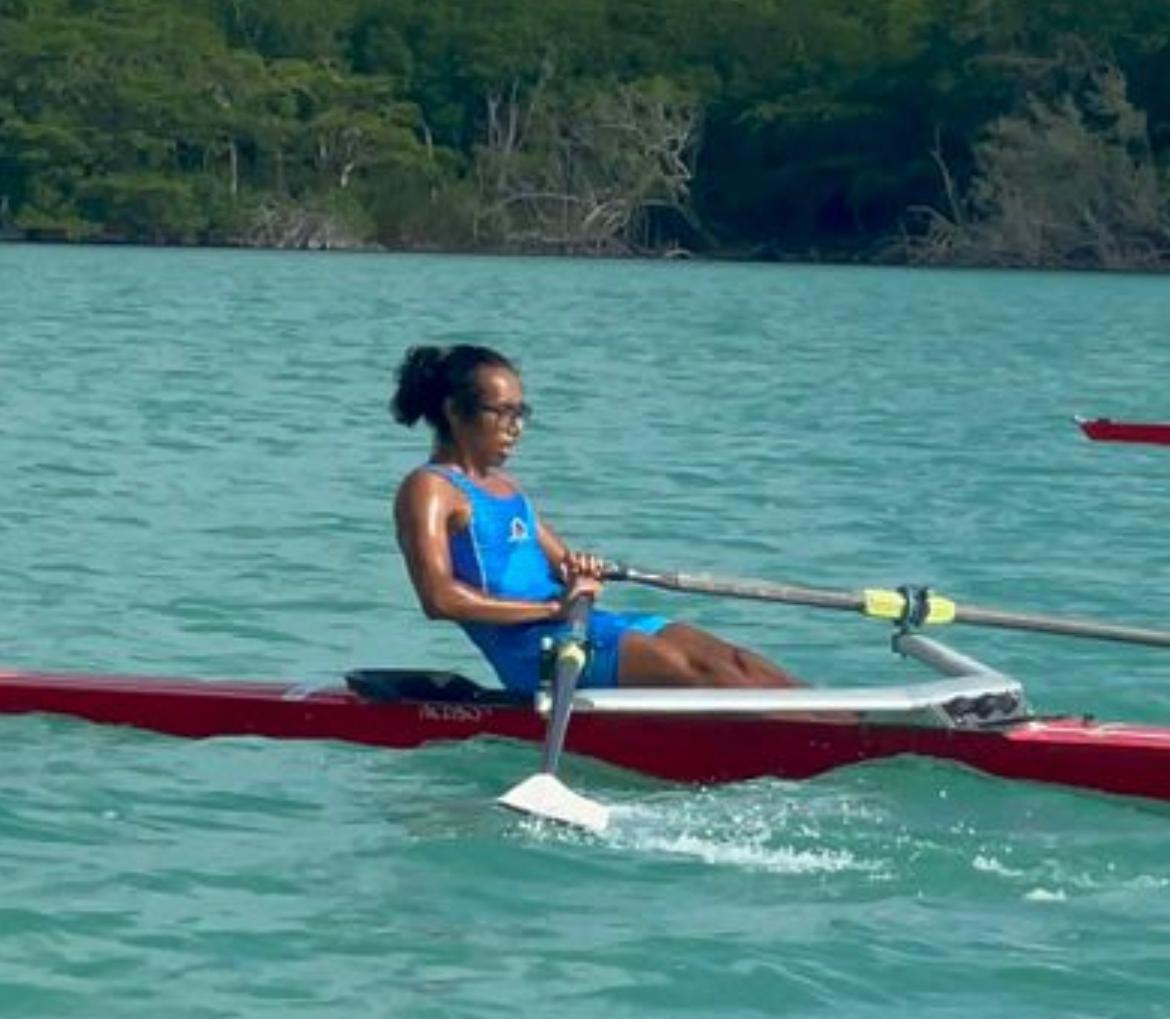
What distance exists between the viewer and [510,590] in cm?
1148

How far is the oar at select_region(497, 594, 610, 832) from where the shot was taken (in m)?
10.4

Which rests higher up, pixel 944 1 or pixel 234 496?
pixel 944 1

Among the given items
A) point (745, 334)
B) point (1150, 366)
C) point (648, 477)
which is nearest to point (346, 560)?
point (648, 477)

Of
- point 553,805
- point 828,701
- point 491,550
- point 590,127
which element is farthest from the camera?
point 590,127

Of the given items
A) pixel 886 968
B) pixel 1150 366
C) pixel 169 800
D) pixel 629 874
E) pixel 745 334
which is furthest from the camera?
pixel 745 334

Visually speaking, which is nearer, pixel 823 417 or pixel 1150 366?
pixel 823 417

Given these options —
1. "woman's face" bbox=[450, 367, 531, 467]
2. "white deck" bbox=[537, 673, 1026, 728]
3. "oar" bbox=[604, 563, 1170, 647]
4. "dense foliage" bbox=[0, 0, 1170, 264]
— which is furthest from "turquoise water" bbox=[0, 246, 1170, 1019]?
"dense foliage" bbox=[0, 0, 1170, 264]

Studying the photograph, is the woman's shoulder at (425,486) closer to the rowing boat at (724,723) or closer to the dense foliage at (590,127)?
the rowing boat at (724,723)

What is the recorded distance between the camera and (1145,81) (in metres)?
92.9

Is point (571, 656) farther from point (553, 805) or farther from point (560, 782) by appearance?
point (553, 805)

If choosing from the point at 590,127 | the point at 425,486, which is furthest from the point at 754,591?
the point at 590,127

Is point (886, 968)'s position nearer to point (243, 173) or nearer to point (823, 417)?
point (823, 417)

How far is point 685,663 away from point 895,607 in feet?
2.38

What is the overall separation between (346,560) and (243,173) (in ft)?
273
